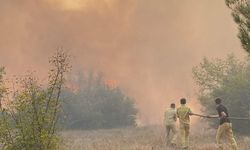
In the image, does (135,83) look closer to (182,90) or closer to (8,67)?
(182,90)

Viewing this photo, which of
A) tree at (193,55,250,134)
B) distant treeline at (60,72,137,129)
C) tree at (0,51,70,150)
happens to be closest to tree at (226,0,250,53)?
tree at (0,51,70,150)

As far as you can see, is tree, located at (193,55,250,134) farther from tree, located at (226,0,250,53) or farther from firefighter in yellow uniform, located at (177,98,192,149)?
tree, located at (226,0,250,53)

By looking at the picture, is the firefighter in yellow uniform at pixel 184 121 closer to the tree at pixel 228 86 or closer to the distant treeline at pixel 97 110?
the tree at pixel 228 86

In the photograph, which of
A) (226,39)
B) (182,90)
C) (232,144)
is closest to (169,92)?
(182,90)

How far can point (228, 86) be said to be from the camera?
35594 mm

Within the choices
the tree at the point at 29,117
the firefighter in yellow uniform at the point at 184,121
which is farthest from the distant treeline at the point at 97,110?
the tree at the point at 29,117

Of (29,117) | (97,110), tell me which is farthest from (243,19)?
(97,110)

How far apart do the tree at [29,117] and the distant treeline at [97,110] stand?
3434cm

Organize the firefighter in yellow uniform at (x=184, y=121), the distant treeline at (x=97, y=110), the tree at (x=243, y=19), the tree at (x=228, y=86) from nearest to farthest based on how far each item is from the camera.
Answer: the tree at (x=243, y=19) < the firefighter in yellow uniform at (x=184, y=121) < the tree at (x=228, y=86) < the distant treeline at (x=97, y=110)

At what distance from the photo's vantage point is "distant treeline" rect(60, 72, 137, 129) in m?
52.5

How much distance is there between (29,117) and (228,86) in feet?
69.5

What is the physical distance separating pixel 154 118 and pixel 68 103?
4186cm

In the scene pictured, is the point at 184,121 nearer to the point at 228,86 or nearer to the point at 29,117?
the point at 29,117

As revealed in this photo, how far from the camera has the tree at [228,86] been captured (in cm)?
3500
